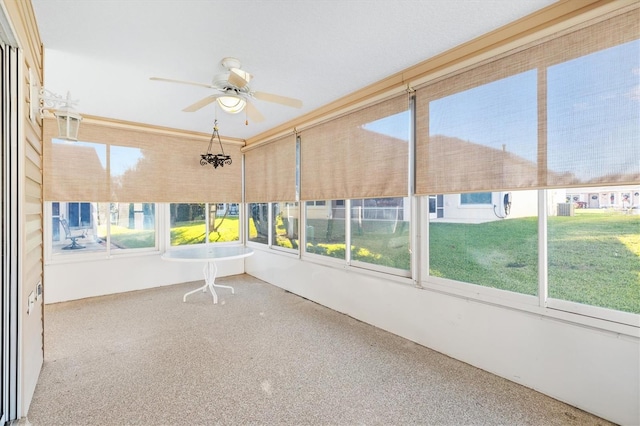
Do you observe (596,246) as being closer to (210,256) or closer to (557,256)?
(557,256)

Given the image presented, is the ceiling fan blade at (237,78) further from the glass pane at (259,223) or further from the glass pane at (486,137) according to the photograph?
the glass pane at (259,223)

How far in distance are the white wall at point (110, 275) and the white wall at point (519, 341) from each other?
316 centimetres

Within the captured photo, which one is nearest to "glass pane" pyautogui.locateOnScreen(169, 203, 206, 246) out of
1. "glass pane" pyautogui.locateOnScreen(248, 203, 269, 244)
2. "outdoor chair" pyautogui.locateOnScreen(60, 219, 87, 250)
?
"glass pane" pyautogui.locateOnScreen(248, 203, 269, 244)

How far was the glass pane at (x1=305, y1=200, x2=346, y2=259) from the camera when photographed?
3861 millimetres

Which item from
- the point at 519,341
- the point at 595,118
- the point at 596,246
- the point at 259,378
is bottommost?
the point at 259,378

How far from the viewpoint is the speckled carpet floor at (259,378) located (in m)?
1.87

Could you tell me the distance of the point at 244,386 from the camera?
85.5 inches

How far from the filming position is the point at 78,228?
4.31m

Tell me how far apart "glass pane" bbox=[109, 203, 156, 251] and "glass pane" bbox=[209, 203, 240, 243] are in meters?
0.97

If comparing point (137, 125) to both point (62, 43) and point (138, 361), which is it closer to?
point (62, 43)

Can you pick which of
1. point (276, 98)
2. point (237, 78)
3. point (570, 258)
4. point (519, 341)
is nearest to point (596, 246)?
point (570, 258)

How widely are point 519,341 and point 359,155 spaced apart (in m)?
2.18

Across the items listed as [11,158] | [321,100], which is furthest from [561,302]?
[11,158]

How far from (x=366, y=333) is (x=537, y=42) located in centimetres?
277
